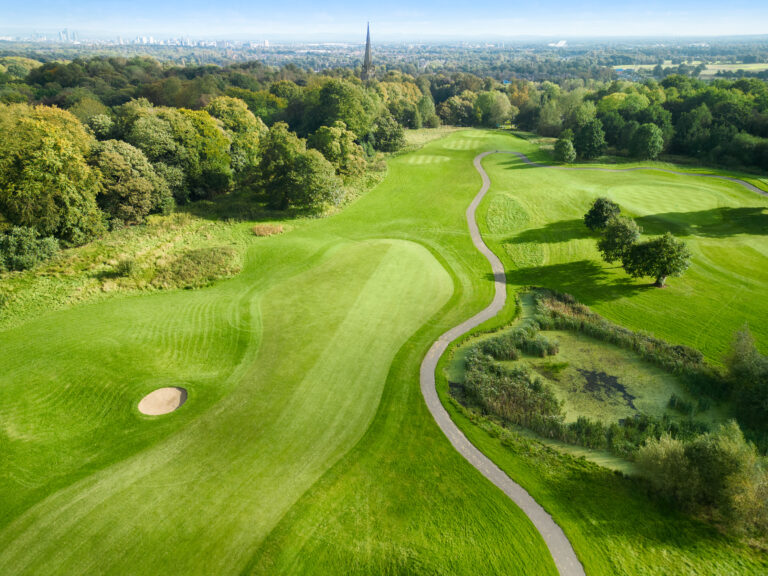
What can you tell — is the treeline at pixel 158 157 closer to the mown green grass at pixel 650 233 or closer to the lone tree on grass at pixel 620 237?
the mown green grass at pixel 650 233

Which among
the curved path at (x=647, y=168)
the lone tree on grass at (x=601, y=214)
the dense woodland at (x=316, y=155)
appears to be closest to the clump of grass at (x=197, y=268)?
the dense woodland at (x=316, y=155)

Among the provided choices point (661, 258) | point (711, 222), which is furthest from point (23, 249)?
point (711, 222)

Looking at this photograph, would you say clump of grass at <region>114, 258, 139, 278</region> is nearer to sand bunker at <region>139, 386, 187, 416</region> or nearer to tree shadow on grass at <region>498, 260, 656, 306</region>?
sand bunker at <region>139, 386, 187, 416</region>

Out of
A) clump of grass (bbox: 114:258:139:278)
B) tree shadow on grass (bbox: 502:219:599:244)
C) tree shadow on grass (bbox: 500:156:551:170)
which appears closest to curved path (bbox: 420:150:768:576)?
tree shadow on grass (bbox: 502:219:599:244)

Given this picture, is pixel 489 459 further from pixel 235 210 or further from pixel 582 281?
pixel 235 210

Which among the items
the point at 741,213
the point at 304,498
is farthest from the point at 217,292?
the point at 741,213

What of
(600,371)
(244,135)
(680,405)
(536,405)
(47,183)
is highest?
(244,135)
